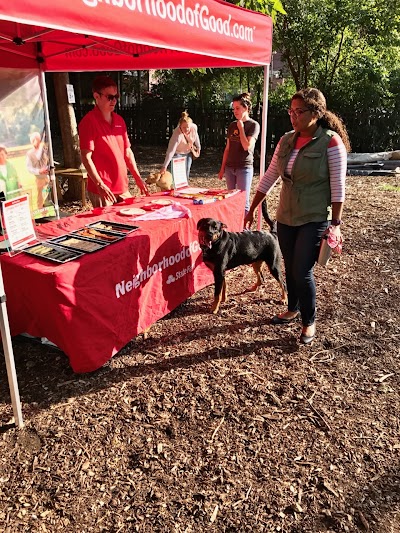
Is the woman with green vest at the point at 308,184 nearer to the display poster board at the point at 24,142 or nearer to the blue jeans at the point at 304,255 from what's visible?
the blue jeans at the point at 304,255

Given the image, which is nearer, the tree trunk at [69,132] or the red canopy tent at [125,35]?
the red canopy tent at [125,35]

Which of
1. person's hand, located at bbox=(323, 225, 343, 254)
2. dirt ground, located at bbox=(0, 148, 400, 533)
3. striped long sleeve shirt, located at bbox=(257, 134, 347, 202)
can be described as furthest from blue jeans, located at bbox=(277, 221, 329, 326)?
dirt ground, located at bbox=(0, 148, 400, 533)

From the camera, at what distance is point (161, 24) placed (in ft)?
10.1

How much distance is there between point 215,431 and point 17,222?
181 cm

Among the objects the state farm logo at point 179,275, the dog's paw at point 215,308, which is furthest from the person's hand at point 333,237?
the state farm logo at point 179,275

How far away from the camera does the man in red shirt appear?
12.8ft

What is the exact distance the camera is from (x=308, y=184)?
327cm

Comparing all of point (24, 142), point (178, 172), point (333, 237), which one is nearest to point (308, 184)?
point (333, 237)

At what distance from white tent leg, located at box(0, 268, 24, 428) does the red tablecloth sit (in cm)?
33

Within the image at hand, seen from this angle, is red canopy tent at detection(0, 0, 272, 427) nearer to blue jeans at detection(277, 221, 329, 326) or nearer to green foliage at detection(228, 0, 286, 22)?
blue jeans at detection(277, 221, 329, 326)

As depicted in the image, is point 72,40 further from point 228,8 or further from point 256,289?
point 256,289

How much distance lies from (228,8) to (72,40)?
1782mm

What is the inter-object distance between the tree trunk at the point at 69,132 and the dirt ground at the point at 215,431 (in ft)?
17.2

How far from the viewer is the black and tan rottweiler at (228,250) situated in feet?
12.0
